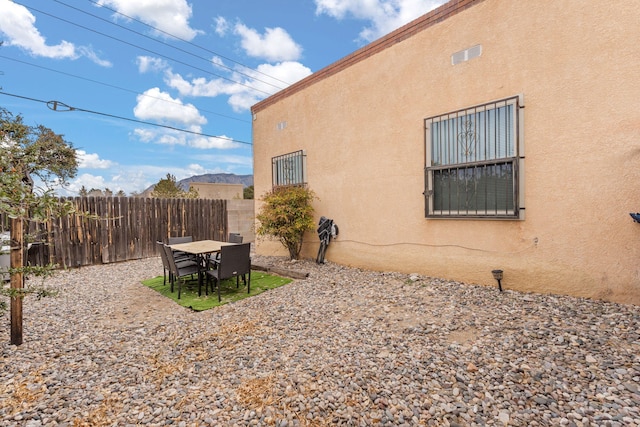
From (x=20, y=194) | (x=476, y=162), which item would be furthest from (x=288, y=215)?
(x=20, y=194)

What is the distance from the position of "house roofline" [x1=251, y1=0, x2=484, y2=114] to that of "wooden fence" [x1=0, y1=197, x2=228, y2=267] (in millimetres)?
4788

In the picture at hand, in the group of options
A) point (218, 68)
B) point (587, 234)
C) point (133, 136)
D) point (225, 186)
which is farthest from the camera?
point (225, 186)

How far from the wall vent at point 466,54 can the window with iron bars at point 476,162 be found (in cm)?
79

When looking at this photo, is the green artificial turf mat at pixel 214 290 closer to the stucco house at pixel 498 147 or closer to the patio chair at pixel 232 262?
the patio chair at pixel 232 262

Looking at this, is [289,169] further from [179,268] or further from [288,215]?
[179,268]

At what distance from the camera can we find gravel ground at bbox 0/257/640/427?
197 cm

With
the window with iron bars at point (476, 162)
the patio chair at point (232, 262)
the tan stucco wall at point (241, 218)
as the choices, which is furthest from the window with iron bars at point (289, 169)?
the window with iron bars at point (476, 162)

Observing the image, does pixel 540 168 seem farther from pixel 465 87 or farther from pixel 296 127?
pixel 296 127

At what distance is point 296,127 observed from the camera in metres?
7.64

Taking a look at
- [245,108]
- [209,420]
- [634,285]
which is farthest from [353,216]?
[245,108]

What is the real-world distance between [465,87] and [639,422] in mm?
4311

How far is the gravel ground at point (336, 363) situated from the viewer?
6.47ft

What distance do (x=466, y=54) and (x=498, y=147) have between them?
1567 mm

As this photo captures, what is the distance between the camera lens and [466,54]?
449 cm
